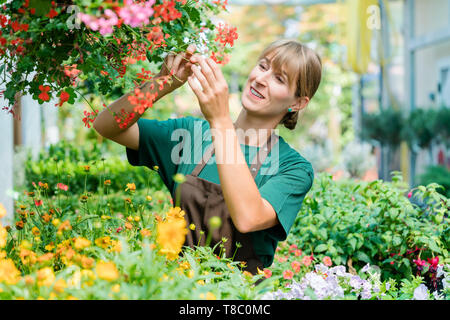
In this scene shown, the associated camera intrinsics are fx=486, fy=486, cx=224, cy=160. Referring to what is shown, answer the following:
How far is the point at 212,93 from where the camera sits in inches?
54.5

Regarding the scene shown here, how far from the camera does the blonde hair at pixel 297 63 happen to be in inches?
71.1

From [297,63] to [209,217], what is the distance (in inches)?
26.0

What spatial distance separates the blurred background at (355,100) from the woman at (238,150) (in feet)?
1.06

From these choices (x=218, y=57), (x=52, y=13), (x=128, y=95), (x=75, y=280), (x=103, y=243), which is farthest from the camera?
(x=218, y=57)

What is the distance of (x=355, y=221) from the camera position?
2445 mm

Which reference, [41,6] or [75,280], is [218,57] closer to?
[41,6]

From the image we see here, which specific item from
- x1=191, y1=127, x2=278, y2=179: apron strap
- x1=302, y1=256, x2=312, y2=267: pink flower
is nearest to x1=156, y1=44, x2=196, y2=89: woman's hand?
x1=191, y1=127, x2=278, y2=179: apron strap

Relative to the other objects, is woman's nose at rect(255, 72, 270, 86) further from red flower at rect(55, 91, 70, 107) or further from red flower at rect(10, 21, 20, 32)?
red flower at rect(10, 21, 20, 32)

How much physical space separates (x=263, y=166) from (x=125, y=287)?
3.10ft

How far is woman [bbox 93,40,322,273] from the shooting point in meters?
1.40

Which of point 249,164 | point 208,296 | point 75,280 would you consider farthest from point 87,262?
point 249,164

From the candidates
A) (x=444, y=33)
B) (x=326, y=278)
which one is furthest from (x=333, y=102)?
(x=326, y=278)

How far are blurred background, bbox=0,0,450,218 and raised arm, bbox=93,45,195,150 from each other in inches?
11.9

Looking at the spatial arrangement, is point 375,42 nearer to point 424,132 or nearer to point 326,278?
point 424,132
